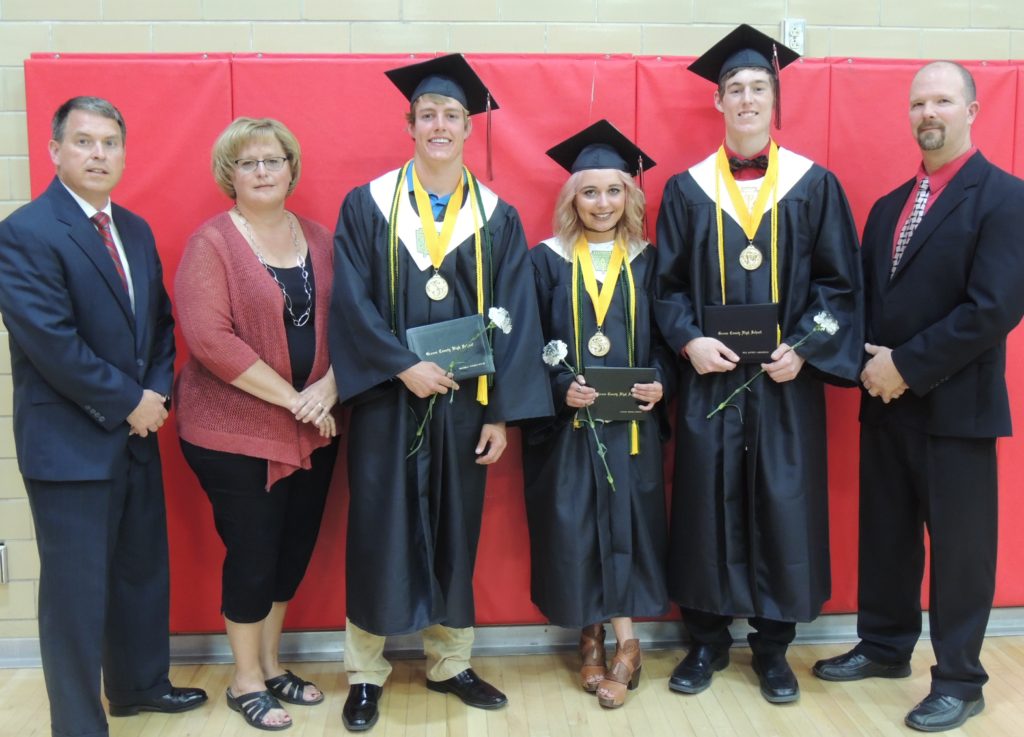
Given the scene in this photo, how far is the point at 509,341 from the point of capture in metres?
2.99

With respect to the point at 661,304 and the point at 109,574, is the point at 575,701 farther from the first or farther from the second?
the point at 109,574

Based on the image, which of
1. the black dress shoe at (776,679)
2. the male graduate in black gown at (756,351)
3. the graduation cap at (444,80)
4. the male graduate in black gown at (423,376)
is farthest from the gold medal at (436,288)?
the black dress shoe at (776,679)

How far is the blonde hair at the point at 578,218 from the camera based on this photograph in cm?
316

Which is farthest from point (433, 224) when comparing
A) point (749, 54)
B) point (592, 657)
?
point (592, 657)

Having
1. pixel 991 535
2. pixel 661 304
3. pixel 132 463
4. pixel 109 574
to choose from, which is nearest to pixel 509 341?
pixel 661 304

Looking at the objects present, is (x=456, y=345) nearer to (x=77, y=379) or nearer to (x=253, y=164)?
(x=253, y=164)

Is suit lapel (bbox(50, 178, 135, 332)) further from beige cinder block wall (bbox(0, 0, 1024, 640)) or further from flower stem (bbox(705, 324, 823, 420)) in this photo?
flower stem (bbox(705, 324, 823, 420))

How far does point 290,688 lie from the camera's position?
317cm

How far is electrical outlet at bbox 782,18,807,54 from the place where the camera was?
366 centimetres

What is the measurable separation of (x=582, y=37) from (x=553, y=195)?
0.70 meters

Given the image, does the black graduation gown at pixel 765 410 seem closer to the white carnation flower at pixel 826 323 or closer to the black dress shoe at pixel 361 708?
the white carnation flower at pixel 826 323

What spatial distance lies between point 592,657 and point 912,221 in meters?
1.93

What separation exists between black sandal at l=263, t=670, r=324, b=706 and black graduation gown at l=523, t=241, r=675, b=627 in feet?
2.90

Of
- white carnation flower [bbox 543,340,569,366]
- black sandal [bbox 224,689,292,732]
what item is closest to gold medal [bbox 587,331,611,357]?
white carnation flower [bbox 543,340,569,366]
